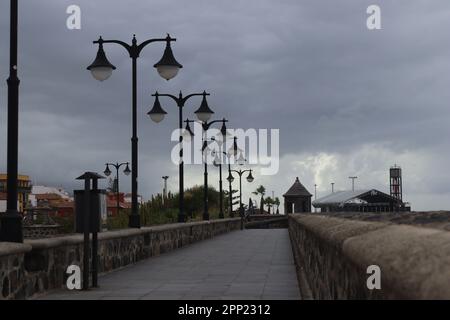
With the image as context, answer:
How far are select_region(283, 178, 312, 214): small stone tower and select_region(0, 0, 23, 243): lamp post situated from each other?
86208mm

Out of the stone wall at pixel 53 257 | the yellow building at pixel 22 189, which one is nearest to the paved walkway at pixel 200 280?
the stone wall at pixel 53 257

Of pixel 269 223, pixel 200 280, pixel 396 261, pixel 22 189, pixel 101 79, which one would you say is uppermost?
pixel 101 79

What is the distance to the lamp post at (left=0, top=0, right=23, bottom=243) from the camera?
9.68 meters

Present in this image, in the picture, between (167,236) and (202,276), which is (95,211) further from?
(167,236)

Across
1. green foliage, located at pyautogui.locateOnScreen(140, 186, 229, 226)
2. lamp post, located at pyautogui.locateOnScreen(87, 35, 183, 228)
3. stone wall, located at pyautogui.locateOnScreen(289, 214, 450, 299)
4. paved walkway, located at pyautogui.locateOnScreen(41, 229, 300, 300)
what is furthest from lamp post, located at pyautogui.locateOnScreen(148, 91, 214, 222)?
stone wall, located at pyautogui.locateOnScreen(289, 214, 450, 299)

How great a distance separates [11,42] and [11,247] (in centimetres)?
329

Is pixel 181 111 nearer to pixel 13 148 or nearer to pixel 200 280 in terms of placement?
pixel 200 280

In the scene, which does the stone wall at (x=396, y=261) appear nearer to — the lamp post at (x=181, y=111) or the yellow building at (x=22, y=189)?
the lamp post at (x=181, y=111)

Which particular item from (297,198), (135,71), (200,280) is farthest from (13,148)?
(297,198)

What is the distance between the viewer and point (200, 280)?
1243 centimetres

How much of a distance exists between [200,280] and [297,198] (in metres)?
85.8

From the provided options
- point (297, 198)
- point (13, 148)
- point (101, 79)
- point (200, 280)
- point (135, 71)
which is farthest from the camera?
point (297, 198)

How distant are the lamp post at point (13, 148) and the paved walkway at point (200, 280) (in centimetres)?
112

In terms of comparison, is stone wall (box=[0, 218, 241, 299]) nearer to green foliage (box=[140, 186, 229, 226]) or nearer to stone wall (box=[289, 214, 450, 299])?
stone wall (box=[289, 214, 450, 299])
